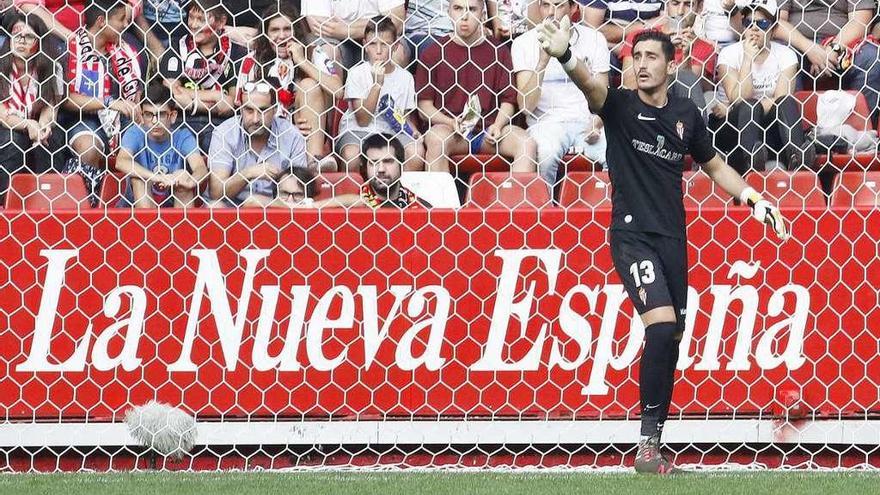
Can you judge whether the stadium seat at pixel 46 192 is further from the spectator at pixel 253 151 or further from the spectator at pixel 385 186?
the spectator at pixel 385 186

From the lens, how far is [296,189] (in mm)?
7051

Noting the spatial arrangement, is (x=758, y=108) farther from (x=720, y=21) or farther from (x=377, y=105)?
(x=377, y=105)

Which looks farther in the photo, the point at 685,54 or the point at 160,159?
the point at 685,54

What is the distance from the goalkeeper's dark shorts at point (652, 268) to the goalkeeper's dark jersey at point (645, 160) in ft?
0.14

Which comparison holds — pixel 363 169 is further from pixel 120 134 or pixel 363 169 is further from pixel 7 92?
pixel 7 92

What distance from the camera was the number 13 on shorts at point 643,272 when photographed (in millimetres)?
5738

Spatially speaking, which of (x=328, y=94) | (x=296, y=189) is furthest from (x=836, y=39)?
(x=296, y=189)

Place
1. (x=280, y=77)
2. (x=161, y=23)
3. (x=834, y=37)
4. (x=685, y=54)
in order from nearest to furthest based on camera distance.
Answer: (x=280, y=77) → (x=685, y=54) → (x=161, y=23) → (x=834, y=37)

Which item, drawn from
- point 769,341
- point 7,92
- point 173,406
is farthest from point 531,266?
point 7,92

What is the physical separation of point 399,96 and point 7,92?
2038 millimetres

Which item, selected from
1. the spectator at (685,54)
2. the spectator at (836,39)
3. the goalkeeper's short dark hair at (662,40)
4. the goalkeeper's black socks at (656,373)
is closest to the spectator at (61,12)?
the spectator at (685,54)

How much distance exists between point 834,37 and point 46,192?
4670 millimetres

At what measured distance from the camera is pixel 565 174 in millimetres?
7227

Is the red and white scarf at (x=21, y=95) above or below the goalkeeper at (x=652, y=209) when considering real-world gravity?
below
